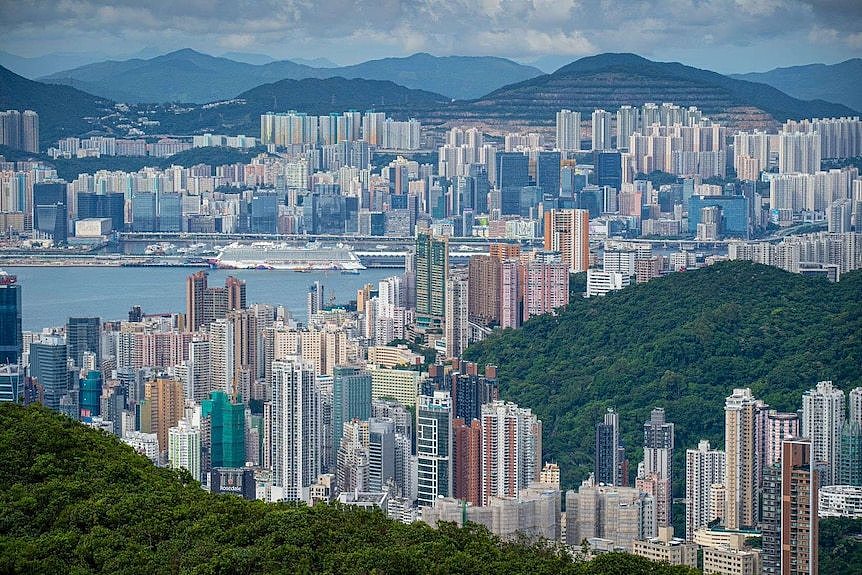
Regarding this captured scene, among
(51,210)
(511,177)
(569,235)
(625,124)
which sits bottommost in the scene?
(569,235)

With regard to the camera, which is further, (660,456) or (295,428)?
(295,428)

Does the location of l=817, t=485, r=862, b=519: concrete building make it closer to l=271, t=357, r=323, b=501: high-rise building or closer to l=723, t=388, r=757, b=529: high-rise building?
l=723, t=388, r=757, b=529: high-rise building

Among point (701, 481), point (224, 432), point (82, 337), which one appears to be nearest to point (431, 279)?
point (82, 337)

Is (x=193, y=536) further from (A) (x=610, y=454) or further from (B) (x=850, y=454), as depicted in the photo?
(A) (x=610, y=454)

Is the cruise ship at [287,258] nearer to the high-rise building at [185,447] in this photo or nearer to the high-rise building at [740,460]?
the high-rise building at [185,447]

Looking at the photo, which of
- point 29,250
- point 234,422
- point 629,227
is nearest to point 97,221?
point 29,250

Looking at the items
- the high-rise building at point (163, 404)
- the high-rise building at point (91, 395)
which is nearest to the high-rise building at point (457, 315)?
the high-rise building at point (163, 404)
